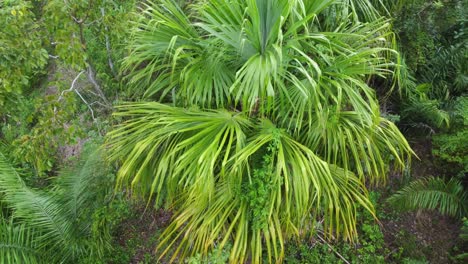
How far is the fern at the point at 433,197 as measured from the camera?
3258mm

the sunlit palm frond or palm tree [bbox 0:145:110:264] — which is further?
palm tree [bbox 0:145:110:264]

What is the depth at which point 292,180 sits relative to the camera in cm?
233

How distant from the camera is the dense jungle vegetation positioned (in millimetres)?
2350

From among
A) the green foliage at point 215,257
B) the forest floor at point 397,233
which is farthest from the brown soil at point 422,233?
the green foliage at point 215,257

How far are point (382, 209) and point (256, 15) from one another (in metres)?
2.29

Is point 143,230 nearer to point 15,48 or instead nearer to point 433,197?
point 15,48

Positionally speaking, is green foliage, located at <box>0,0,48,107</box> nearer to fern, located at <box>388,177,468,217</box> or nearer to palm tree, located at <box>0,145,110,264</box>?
palm tree, located at <box>0,145,110,264</box>

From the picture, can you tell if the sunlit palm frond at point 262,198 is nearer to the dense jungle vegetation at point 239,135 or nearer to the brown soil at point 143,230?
the dense jungle vegetation at point 239,135

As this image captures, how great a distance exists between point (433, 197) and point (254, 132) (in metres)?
1.88

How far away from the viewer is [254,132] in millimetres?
2539

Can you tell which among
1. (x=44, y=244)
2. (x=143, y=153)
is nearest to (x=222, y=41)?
(x=143, y=153)

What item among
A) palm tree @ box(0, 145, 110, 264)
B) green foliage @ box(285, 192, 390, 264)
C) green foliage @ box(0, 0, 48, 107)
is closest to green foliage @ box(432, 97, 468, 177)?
green foliage @ box(285, 192, 390, 264)

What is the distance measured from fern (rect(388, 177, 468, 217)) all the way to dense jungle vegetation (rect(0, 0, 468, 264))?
0.01m

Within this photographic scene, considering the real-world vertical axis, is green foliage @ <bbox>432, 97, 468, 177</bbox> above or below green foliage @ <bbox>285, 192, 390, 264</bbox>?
above
